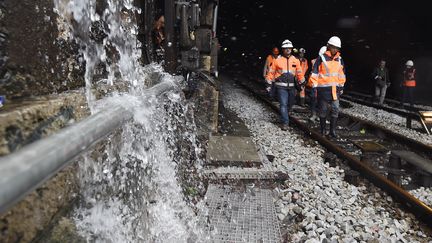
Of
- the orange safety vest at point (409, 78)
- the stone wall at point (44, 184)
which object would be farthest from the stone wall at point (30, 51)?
the orange safety vest at point (409, 78)

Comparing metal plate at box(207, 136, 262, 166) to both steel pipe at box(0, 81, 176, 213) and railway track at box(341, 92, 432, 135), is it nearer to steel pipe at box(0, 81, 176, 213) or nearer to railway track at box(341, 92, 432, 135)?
steel pipe at box(0, 81, 176, 213)

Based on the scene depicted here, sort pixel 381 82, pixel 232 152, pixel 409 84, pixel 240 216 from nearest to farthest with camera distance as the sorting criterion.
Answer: pixel 240 216, pixel 232 152, pixel 409 84, pixel 381 82

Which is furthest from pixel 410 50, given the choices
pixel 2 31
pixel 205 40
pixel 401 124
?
pixel 2 31

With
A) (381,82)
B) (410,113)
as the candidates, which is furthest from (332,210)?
(381,82)

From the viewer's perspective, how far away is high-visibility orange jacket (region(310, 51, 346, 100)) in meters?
7.16

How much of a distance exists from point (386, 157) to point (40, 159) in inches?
259

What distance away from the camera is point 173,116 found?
5230 millimetres

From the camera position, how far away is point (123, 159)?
263 cm

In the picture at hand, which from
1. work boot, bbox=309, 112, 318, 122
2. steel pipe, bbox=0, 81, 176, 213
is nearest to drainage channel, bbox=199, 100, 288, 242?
steel pipe, bbox=0, 81, 176, 213

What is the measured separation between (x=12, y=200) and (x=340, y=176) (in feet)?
16.3

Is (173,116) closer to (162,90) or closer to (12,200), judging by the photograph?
(162,90)

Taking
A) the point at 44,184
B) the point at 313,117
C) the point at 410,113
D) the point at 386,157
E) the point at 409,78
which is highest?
the point at 409,78

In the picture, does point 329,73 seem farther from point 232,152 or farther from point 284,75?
point 232,152

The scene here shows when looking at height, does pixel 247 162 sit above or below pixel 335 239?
above
